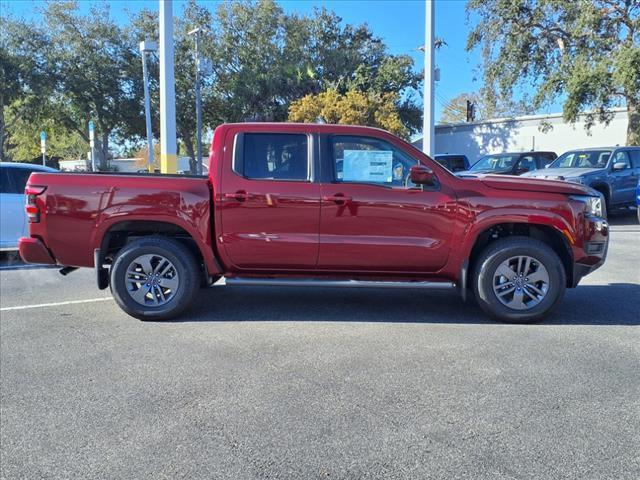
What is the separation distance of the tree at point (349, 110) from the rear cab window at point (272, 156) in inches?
880

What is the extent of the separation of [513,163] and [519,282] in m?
12.3

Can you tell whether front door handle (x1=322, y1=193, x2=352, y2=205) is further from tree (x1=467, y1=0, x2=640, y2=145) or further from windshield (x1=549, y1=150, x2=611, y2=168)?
tree (x1=467, y1=0, x2=640, y2=145)

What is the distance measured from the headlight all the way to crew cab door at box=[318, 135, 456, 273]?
1.29 meters

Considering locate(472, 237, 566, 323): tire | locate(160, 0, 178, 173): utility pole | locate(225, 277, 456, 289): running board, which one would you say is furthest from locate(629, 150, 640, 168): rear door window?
locate(160, 0, 178, 173): utility pole

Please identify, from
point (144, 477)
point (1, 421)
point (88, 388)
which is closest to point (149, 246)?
point (88, 388)

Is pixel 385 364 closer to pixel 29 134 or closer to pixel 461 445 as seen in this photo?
pixel 461 445

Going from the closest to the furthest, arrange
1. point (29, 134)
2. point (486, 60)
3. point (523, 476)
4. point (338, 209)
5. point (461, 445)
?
point (523, 476) < point (461, 445) < point (338, 209) < point (486, 60) < point (29, 134)

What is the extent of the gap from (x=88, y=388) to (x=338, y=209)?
9.08ft

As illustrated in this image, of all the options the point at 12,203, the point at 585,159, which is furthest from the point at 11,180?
the point at 585,159

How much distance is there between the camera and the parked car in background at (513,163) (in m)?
16.9

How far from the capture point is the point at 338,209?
561 centimetres

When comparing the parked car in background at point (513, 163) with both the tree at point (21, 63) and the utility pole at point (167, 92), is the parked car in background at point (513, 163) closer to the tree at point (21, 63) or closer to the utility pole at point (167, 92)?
the utility pole at point (167, 92)

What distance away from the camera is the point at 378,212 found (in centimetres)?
559

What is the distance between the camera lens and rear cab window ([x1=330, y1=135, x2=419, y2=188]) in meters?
5.70
